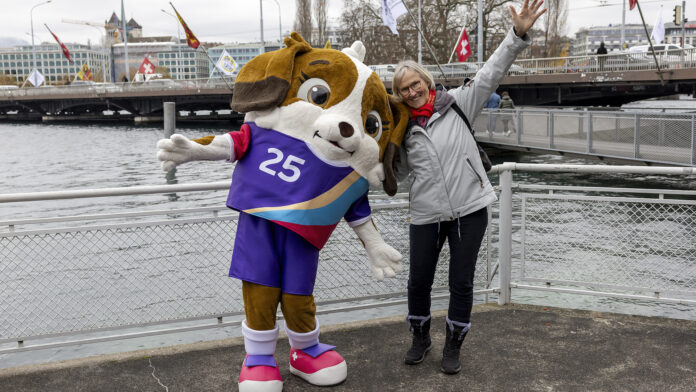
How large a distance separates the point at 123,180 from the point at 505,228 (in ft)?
57.5

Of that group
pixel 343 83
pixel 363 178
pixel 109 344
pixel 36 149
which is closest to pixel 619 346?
pixel 363 178

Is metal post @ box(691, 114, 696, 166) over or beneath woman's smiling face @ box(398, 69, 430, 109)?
beneath

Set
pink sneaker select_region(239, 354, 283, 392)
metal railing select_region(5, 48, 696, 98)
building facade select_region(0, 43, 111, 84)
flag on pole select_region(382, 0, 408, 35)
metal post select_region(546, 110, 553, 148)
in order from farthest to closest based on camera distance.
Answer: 1. building facade select_region(0, 43, 111, 84)
2. metal railing select_region(5, 48, 696, 98)
3. flag on pole select_region(382, 0, 408, 35)
4. metal post select_region(546, 110, 553, 148)
5. pink sneaker select_region(239, 354, 283, 392)

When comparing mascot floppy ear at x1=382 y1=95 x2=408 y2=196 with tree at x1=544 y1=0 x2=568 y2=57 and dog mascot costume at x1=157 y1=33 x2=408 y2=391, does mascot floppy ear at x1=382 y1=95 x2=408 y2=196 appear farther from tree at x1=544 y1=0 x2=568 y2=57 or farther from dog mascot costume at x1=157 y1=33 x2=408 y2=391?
tree at x1=544 y1=0 x2=568 y2=57

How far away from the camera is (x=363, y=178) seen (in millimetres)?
3469

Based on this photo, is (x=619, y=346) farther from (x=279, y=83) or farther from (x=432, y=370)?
(x=279, y=83)

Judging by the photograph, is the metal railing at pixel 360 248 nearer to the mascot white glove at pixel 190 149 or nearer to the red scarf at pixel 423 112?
the mascot white glove at pixel 190 149

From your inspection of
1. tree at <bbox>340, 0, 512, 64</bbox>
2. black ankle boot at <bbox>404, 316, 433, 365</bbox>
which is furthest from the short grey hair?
tree at <bbox>340, 0, 512, 64</bbox>

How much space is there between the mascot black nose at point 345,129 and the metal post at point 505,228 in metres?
1.77

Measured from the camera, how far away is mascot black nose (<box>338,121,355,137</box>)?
320cm

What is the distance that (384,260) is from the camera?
3.64 metres

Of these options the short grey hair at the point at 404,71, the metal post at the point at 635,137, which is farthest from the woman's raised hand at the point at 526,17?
the metal post at the point at 635,137

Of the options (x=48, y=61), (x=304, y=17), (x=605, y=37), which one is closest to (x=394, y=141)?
(x=304, y=17)

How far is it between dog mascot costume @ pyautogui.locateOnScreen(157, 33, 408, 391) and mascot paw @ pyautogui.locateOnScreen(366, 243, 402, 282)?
354 millimetres
